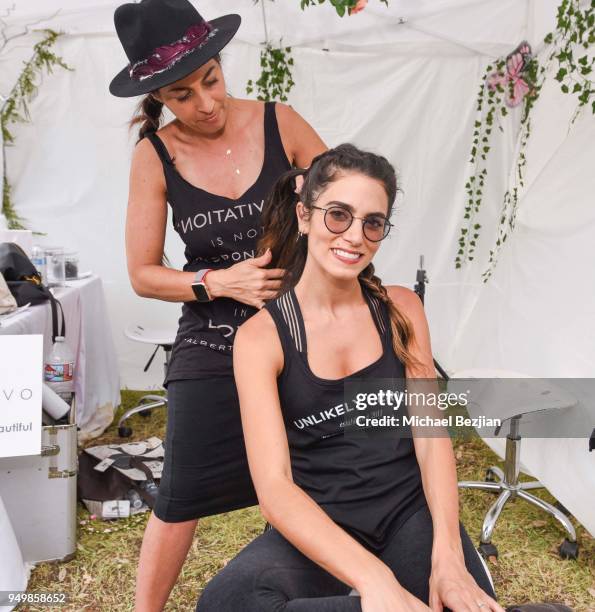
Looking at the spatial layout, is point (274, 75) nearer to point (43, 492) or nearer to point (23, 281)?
point (23, 281)

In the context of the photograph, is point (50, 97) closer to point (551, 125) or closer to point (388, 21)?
point (388, 21)

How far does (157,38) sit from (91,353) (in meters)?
2.36

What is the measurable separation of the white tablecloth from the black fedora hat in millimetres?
1740

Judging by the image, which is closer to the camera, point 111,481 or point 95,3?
point 111,481

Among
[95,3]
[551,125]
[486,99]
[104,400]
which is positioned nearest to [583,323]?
[551,125]

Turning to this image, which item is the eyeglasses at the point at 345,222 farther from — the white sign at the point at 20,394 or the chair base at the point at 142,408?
the chair base at the point at 142,408

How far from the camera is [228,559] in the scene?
2361mm

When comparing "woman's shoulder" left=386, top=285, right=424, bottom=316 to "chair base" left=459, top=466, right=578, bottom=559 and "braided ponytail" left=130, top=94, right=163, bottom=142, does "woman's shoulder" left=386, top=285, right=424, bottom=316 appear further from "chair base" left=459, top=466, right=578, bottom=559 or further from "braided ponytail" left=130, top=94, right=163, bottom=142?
"chair base" left=459, top=466, right=578, bottom=559

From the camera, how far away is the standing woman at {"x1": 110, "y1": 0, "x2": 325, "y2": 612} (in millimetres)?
1481

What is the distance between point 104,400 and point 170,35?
2490 millimetres

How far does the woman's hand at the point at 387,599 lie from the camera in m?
1.05

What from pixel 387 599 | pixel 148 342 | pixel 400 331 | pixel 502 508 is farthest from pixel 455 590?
pixel 148 342

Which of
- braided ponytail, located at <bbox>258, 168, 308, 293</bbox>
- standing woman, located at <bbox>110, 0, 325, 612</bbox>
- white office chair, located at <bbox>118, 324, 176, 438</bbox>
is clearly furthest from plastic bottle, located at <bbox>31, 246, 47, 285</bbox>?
braided ponytail, located at <bbox>258, 168, 308, 293</bbox>

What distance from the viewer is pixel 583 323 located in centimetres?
254
